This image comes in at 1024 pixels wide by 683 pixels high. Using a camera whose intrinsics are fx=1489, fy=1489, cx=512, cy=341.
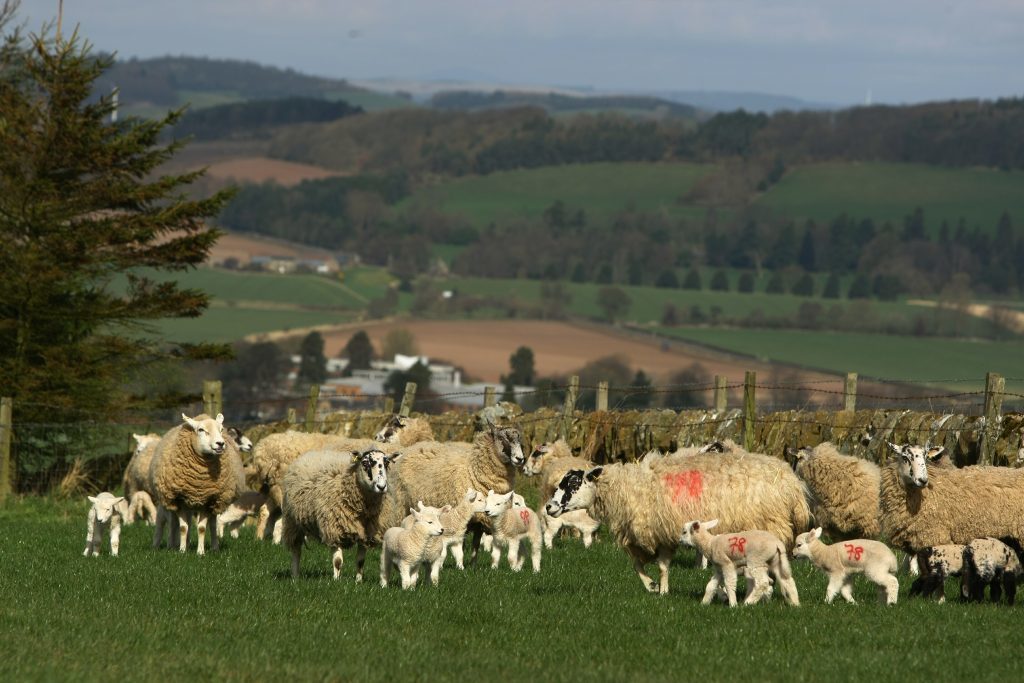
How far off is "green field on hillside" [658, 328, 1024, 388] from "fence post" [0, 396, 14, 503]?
83.7m

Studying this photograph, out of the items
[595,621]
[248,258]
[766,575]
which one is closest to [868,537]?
[766,575]

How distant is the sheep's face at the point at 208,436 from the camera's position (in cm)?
1816

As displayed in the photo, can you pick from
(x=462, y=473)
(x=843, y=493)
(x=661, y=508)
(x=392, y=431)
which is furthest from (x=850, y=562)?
(x=392, y=431)

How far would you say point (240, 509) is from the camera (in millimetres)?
20359

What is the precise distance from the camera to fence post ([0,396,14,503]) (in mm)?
25594

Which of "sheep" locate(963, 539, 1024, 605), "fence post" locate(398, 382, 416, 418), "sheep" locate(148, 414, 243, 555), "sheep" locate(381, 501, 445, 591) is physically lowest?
"fence post" locate(398, 382, 416, 418)

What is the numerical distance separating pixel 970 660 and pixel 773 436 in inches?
388

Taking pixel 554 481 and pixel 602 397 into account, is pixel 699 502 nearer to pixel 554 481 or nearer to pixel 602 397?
pixel 554 481

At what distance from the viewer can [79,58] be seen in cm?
3091

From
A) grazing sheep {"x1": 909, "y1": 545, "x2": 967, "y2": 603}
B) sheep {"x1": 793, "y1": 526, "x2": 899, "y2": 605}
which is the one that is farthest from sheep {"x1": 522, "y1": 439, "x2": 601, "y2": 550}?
grazing sheep {"x1": 909, "y1": 545, "x2": 967, "y2": 603}

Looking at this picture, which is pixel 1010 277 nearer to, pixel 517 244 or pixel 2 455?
pixel 517 244

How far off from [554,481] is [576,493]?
2765 mm

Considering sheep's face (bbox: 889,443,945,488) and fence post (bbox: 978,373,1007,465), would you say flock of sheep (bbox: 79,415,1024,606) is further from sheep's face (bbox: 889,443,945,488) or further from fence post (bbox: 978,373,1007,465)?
fence post (bbox: 978,373,1007,465)

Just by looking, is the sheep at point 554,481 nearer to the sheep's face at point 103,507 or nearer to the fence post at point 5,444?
the sheep's face at point 103,507
